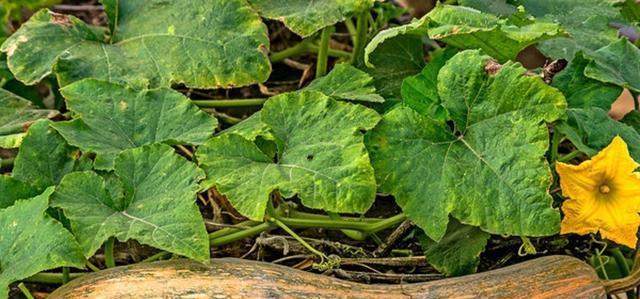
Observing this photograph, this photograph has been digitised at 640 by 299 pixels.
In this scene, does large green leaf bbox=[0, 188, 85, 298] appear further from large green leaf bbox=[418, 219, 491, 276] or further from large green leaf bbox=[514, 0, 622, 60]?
large green leaf bbox=[514, 0, 622, 60]

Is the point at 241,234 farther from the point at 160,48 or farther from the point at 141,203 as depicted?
the point at 160,48

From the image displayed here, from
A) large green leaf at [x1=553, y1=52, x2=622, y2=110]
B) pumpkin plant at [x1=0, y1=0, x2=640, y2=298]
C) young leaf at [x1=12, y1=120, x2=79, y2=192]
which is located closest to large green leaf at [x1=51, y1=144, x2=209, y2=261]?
pumpkin plant at [x1=0, y1=0, x2=640, y2=298]

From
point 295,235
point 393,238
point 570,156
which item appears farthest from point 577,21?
point 295,235

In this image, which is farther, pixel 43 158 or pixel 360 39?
pixel 360 39

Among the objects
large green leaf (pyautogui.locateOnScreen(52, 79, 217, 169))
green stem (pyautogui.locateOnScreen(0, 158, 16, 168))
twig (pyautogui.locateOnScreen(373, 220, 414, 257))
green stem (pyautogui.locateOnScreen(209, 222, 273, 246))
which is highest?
large green leaf (pyautogui.locateOnScreen(52, 79, 217, 169))

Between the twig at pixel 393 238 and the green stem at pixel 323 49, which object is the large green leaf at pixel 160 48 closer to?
the green stem at pixel 323 49

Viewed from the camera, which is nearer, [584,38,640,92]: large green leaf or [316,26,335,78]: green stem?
[584,38,640,92]: large green leaf

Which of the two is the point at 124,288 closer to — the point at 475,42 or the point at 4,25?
the point at 475,42
